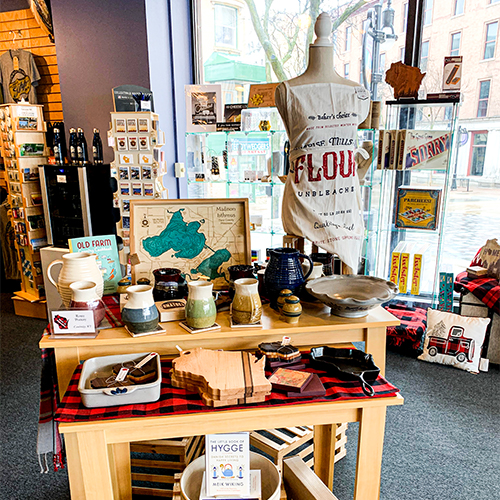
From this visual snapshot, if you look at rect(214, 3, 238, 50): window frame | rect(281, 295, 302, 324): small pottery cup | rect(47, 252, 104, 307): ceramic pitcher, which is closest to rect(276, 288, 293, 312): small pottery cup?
rect(281, 295, 302, 324): small pottery cup

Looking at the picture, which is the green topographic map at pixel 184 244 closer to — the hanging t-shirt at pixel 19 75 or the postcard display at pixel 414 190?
the postcard display at pixel 414 190

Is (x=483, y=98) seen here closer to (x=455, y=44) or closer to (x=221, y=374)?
(x=455, y=44)

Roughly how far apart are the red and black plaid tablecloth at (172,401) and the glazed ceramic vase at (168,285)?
0.33m

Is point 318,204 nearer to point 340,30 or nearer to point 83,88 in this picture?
point 340,30

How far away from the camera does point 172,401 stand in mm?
1355

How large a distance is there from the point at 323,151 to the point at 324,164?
0.19ft

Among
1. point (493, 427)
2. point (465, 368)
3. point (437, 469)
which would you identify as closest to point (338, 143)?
point (437, 469)

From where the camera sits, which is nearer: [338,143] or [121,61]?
[338,143]

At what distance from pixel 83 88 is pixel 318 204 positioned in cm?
308

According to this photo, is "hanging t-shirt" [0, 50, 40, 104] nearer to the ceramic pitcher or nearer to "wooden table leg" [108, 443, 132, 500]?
the ceramic pitcher

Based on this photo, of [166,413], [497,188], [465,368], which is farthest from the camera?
[497,188]

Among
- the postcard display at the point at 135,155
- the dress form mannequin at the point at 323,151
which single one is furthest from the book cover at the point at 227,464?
the postcard display at the point at 135,155

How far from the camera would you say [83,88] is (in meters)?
4.08

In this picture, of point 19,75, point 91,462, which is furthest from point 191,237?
point 19,75
